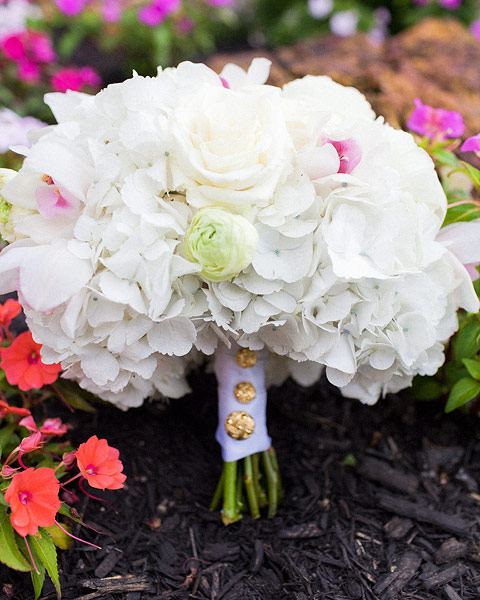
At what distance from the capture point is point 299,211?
0.99 metres

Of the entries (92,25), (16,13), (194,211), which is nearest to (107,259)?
(194,211)

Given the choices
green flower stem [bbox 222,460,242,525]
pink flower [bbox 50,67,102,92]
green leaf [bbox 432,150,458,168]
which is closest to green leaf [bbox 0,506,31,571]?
green flower stem [bbox 222,460,242,525]

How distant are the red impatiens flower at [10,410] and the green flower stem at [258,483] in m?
0.47

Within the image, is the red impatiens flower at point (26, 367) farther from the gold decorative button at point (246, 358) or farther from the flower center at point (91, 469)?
the gold decorative button at point (246, 358)

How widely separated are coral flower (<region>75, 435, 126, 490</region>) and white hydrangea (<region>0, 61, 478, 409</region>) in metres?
0.11

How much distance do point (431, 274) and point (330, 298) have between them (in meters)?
0.22

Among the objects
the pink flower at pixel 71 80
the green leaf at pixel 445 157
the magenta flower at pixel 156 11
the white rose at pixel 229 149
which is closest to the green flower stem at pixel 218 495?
the white rose at pixel 229 149

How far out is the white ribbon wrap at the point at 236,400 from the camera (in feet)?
4.16

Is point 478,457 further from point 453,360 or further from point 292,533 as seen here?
point 292,533

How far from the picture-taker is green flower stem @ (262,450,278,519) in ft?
4.46

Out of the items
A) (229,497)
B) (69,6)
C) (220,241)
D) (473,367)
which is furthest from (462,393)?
(69,6)

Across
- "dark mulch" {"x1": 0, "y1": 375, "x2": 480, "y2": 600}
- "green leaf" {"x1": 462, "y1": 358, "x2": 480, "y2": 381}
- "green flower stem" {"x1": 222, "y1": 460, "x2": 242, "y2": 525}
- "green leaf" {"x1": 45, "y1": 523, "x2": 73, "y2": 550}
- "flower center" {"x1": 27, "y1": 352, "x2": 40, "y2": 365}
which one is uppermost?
"green leaf" {"x1": 462, "y1": 358, "x2": 480, "y2": 381}

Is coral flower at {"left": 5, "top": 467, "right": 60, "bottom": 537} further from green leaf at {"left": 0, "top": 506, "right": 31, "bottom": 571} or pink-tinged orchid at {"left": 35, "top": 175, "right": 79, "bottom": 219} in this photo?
pink-tinged orchid at {"left": 35, "top": 175, "right": 79, "bottom": 219}

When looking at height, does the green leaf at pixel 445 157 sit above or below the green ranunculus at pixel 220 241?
below
